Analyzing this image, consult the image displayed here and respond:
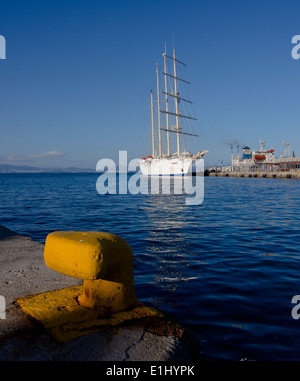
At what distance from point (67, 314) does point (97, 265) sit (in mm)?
652

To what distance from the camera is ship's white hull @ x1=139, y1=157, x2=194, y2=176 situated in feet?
251

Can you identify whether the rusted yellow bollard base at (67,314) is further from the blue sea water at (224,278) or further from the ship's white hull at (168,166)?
the ship's white hull at (168,166)

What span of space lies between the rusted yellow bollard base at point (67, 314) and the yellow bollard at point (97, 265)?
0.10 meters

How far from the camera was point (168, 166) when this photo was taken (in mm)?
80438

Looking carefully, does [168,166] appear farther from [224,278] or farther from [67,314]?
[67,314]

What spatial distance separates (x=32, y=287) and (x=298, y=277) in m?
4.61

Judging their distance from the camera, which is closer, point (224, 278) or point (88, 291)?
point (88, 291)

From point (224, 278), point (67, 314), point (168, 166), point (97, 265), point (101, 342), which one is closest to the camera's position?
point (101, 342)

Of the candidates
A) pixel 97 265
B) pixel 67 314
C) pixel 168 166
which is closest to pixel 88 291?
pixel 67 314

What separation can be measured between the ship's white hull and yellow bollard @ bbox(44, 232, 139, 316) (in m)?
73.9

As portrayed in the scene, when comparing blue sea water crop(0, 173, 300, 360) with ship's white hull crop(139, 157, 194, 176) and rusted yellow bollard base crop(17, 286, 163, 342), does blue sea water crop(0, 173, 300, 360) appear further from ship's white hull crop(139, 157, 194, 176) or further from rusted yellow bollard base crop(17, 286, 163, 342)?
ship's white hull crop(139, 157, 194, 176)

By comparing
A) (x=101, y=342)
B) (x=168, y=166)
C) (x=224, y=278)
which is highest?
(x=168, y=166)
